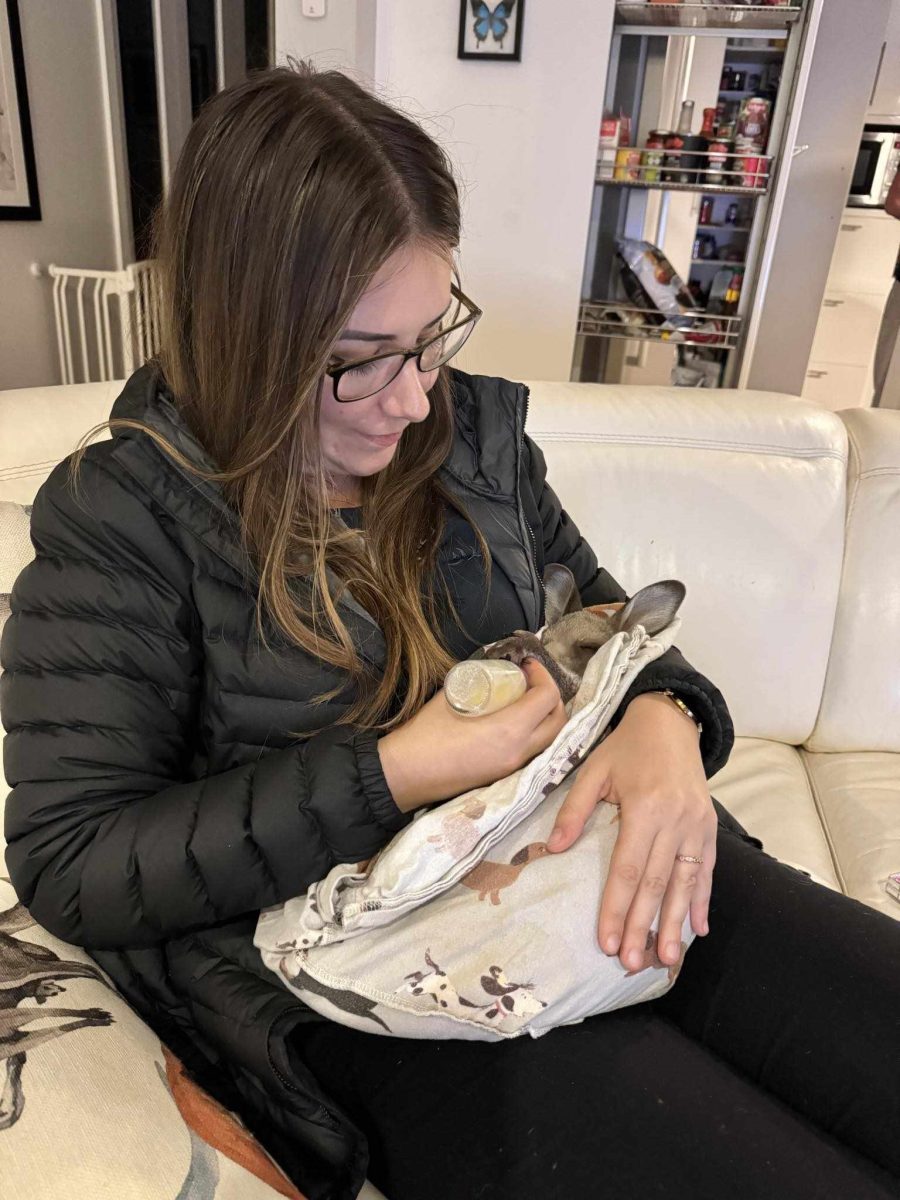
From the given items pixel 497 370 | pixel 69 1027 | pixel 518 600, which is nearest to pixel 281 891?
pixel 69 1027

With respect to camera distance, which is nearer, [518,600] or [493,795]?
[493,795]

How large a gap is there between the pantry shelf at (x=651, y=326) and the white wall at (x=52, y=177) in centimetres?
169

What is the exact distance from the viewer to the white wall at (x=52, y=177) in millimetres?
2549

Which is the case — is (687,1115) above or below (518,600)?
below

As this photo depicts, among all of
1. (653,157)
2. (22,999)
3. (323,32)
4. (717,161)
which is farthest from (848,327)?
(22,999)

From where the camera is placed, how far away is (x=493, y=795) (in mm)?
734

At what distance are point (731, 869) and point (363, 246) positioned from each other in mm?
676

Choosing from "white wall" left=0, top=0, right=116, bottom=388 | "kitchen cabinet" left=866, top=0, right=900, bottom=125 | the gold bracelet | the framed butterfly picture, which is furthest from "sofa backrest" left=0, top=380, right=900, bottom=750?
"kitchen cabinet" left=866, top=0, right=900, bottom=125

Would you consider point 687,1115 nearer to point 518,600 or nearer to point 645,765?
point 645,765

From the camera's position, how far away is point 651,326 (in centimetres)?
289

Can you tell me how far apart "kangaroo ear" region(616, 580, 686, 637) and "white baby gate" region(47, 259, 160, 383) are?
2.05 m

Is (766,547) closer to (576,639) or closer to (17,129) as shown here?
(576,639)

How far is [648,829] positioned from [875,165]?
192 inches

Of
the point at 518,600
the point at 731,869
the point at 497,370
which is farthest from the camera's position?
the point at 497,370
